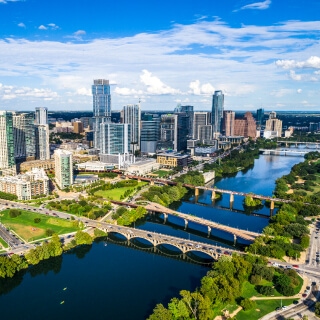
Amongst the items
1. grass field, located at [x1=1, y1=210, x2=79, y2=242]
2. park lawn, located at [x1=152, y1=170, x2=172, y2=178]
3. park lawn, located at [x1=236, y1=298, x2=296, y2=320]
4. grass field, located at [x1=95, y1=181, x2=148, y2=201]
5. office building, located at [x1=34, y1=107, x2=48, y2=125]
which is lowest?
park lawn, located at [x1=236, y1=298, x2=296, y2=320]

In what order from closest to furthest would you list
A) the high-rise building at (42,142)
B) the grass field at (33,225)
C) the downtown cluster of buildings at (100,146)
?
the grass field at (33,225), the downtown cluster of buildings at (100,146), the high-rise building at (42,142)

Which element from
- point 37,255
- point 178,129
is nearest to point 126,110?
point 178,129

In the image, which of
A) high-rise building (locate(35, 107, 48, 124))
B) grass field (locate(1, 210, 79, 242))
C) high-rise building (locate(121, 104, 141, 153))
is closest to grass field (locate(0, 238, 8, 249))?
grass field (locate(1, 210, 79, 242))

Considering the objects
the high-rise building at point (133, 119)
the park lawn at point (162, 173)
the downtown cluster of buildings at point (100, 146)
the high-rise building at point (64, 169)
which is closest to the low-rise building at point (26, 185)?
the downtown cluster of buildings at point (100, 146)

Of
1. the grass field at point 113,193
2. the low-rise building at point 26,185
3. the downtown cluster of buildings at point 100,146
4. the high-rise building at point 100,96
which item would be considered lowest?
the grass field at point 113,193

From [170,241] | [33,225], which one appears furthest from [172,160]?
[170,241]

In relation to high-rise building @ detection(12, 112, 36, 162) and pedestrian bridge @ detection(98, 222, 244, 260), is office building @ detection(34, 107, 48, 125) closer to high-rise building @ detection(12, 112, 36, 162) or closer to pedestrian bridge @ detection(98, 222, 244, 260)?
high-rise building @ detection(12, 112, 36, 162)

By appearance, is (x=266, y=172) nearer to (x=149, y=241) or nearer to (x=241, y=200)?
(x=241, y=200)

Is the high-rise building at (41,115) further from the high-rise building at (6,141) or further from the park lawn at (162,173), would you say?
the park lawn at (162,173)
